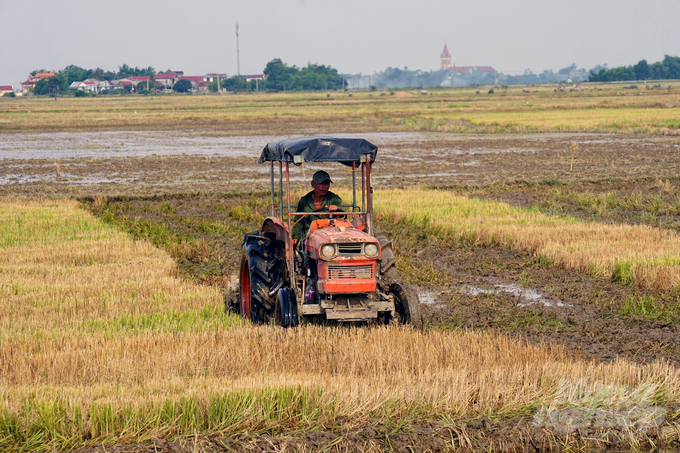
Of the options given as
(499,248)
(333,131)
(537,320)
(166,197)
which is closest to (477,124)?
(333,131)

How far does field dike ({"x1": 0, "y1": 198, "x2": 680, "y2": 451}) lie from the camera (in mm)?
4988

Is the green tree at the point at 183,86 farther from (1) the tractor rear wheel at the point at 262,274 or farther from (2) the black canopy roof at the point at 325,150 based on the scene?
(2) the black canopy roof at the point at 325,150

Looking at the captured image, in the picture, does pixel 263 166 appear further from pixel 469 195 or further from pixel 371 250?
pixel 371 250

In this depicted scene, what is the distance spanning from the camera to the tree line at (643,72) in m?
164

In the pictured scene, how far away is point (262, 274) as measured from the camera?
779cm

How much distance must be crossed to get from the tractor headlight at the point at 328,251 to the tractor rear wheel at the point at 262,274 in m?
1.00

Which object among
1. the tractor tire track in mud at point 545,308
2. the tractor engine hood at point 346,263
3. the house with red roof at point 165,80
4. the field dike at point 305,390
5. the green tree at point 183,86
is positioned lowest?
the tractor tire track in mud at point 545,308

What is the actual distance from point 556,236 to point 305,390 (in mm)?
8440

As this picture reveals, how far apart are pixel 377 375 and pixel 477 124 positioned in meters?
43.4

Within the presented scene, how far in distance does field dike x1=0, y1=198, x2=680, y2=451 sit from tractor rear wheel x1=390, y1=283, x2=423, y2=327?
14 cm

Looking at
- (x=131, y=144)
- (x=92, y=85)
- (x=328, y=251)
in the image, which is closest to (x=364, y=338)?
(x=328, y=251)

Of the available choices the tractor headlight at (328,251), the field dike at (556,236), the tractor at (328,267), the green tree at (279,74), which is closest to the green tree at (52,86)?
the green tree at (279,74)

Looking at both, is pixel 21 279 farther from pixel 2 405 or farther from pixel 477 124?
pixel 477 124

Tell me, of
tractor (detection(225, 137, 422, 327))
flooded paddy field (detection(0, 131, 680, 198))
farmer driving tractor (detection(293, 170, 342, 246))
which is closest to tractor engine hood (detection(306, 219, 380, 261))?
tractor (detection(225, 137, 422, 327))
